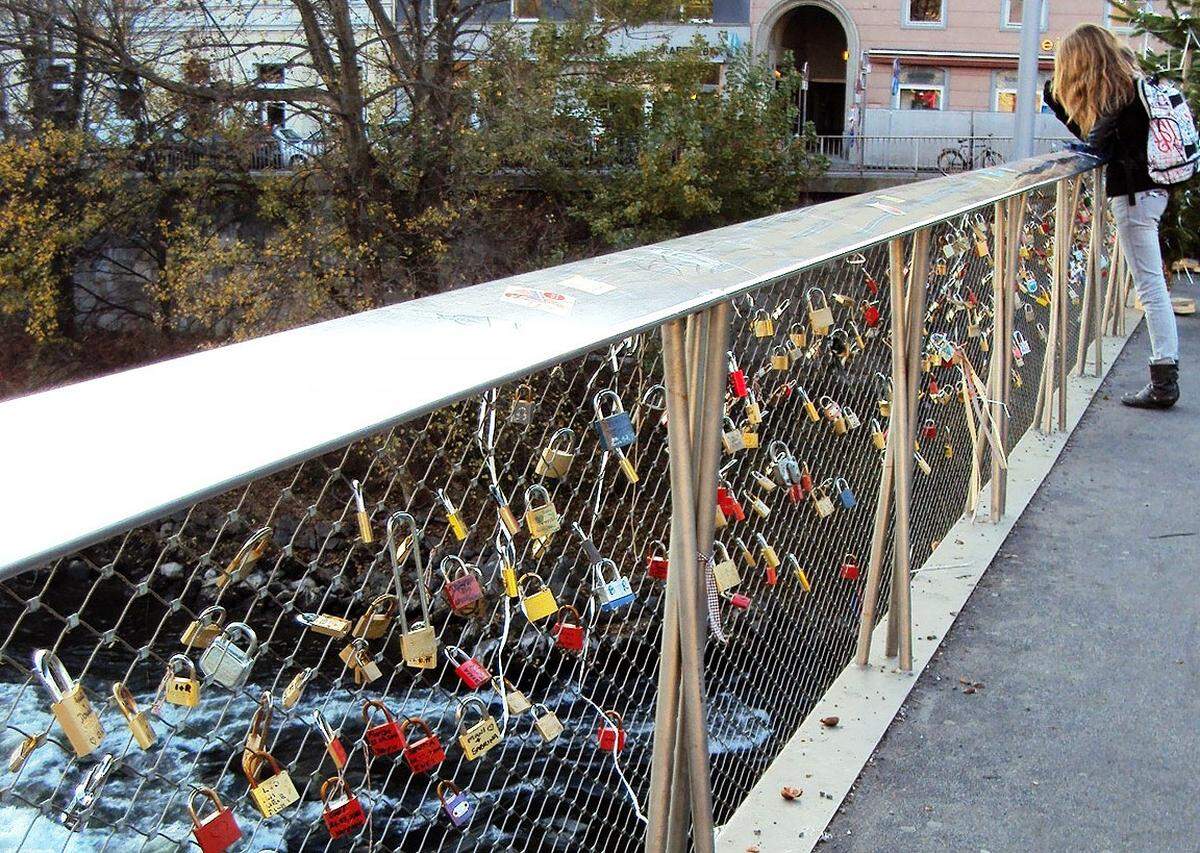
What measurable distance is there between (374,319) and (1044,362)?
14.8 feet

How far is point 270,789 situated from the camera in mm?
1604

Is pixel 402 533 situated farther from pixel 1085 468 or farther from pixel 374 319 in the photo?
pixel 1085 468

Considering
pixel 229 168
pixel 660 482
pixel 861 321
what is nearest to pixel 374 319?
pixel 660 482

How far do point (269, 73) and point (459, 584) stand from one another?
674 inches

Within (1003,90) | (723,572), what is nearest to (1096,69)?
(723,572)

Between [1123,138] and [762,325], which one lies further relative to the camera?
[1123,138]

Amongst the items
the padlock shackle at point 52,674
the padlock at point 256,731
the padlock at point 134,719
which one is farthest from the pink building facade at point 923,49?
the padlock shackle at point 52,674

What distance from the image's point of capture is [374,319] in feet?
5.45

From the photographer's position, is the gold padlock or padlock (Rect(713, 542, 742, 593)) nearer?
the gold padlock

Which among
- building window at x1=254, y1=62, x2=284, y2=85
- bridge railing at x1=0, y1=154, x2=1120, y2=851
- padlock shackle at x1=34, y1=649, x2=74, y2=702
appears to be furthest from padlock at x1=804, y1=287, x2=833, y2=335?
building window at x1=254, y1=62, x2=284, y2=85

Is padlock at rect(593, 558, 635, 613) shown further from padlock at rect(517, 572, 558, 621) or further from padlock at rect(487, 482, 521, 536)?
padlock at rect(487, 482, 521, 536)

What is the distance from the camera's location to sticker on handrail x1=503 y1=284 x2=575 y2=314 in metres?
1.76

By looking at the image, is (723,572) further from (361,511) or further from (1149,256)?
(1149,256)

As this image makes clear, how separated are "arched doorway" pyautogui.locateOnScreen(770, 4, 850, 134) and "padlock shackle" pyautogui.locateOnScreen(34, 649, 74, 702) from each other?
39.1 meters
